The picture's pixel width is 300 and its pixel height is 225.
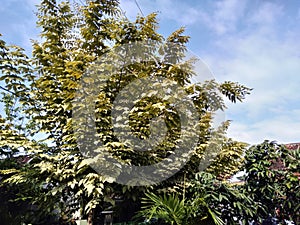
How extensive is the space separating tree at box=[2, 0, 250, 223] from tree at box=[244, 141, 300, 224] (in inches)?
13.8

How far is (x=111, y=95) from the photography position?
4.11 m

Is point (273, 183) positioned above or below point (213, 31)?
below

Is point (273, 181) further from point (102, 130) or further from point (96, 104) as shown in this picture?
point (96, 104)

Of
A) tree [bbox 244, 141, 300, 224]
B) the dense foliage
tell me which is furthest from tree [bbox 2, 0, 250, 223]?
tree [bbox 244, 141, 300, 224]

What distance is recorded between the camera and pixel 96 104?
3826 millimetres

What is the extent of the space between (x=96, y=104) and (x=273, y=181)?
3.17 metres

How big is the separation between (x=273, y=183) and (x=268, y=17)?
3275 millimetres

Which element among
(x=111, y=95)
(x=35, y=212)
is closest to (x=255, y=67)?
(x=111, y=95)

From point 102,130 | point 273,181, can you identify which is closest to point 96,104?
point 102,130

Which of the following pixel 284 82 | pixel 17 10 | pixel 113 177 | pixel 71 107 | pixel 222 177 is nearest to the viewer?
pixel 113 177

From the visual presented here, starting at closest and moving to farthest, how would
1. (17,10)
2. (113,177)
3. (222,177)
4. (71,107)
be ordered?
(113,177) < (71,107) < (17,10) < (222,177)

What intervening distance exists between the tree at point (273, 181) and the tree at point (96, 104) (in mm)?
350

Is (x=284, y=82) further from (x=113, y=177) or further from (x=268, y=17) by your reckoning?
(x=113, y=177)

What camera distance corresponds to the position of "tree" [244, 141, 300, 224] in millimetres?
4309
